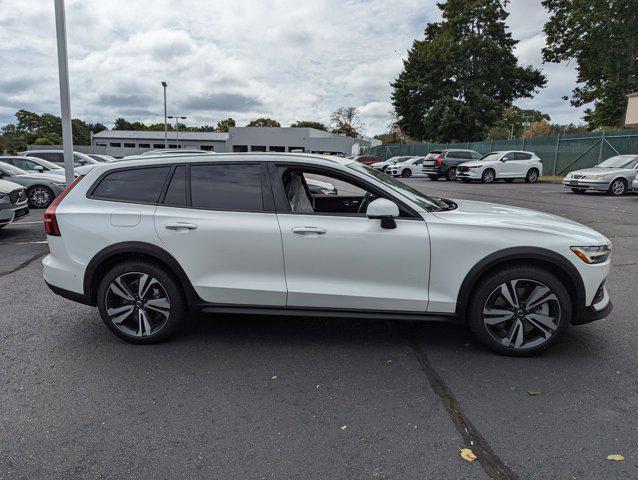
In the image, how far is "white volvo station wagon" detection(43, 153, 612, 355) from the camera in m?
3.54

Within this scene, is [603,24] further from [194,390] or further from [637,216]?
[194,390]

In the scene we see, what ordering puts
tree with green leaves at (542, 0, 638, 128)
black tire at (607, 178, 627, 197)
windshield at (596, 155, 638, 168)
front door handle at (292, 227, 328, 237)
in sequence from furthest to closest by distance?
tree with green leaves at (542, 0, 638, 128) < windshield at (596, 155, 638, 168) < black tire at (607, 178, 627, 197) < front door handle at (292, 227, 328, 237)

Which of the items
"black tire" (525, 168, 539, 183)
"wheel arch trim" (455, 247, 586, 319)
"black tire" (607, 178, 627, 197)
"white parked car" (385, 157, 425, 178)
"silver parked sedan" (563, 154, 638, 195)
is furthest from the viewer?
"white parked car" (385, 157, 425, 178)

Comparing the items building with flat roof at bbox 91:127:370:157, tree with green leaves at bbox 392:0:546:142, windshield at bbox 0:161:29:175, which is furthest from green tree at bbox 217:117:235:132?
A: windshield at bbox 0:161:29:175


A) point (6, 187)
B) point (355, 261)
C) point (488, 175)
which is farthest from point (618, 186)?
point (6, 187)

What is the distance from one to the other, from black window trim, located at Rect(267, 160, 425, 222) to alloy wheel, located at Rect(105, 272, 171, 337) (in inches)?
48.4

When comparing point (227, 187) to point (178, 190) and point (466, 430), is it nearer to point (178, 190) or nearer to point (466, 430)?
point (178, 190)

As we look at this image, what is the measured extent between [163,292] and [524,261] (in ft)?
9.54

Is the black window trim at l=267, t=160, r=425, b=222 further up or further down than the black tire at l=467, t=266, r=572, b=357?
further up

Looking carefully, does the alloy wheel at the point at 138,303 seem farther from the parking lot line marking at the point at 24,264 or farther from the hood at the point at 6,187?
the hood at the point at 6,187

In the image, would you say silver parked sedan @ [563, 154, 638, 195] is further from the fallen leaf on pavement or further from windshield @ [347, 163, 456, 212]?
the fallen leaf on pavement

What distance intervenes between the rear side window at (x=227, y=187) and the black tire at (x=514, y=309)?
187 centimetres

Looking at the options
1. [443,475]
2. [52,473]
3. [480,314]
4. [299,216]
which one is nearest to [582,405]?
[480,314]

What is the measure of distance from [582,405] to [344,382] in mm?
1542
